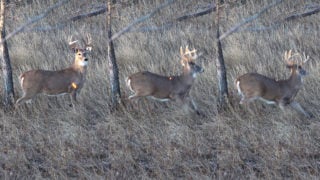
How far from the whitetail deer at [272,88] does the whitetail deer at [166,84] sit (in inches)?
26.2

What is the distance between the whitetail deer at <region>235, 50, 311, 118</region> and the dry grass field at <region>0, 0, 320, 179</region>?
0.44ft

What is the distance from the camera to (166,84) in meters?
10.0

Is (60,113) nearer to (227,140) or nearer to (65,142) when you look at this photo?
(65,142)

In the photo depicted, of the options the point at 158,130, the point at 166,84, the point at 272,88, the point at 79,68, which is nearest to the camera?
the point at 158,130

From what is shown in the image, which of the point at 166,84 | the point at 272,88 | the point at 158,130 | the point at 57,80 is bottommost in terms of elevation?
the point at 158,130

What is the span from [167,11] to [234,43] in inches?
91.0

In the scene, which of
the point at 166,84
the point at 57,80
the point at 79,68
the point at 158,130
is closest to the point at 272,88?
the point at 166,84

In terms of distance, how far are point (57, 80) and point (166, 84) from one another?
58.2 inches

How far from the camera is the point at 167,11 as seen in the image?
14984mm

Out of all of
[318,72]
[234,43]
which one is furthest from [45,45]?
[318,72]

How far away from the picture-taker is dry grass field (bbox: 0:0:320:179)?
8047 millimetres

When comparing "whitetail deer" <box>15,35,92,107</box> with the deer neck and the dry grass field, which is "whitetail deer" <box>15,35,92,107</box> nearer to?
the deer neck

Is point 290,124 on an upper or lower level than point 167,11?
lower

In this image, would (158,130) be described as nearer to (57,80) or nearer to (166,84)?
(166,84)
